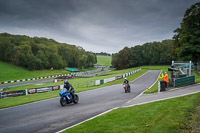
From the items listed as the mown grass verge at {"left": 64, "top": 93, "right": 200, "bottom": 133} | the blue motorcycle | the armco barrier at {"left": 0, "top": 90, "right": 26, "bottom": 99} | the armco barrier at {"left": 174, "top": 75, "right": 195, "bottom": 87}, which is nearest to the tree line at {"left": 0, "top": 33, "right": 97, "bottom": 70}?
the armco barrier at {"left": 0, "top": 90, "right": 26, "bottom": 99}

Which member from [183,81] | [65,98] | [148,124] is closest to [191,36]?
[183,81]

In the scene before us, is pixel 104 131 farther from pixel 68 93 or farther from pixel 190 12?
pixel 190 12

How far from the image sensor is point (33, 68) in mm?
75688

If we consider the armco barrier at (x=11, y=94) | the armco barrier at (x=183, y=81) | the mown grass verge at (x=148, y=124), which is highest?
the armco barrier at (x=183, y=81)

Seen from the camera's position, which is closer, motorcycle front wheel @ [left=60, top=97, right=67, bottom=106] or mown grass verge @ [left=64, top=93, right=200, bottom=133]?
mown grass verge @ [left=64, top=93, right=200, bottom=133]

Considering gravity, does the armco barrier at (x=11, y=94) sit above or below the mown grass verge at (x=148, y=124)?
below

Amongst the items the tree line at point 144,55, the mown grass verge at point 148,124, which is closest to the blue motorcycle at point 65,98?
the mown grass verge at point 148,124

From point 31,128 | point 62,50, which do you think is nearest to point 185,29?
point 31,128

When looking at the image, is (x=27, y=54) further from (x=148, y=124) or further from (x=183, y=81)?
(x=148, y=124)

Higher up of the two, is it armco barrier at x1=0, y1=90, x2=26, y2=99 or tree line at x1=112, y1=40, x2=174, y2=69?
tree line at x1=112, y1=40, x2=174, y2=69

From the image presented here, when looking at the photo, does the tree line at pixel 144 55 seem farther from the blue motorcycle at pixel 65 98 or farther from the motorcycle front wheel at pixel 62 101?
the motorcycle front wheel at pixel 62 101

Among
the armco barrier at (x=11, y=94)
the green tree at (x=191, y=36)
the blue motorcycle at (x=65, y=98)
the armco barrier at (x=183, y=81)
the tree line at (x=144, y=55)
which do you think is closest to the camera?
the blue motorcycle at (x=65, y=98)

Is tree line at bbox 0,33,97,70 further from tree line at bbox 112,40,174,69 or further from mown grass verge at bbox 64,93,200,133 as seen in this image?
mown grass verge at bbox 64,93,200,133

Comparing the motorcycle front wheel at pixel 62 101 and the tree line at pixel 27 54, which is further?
the tree line at pixel 27 54
